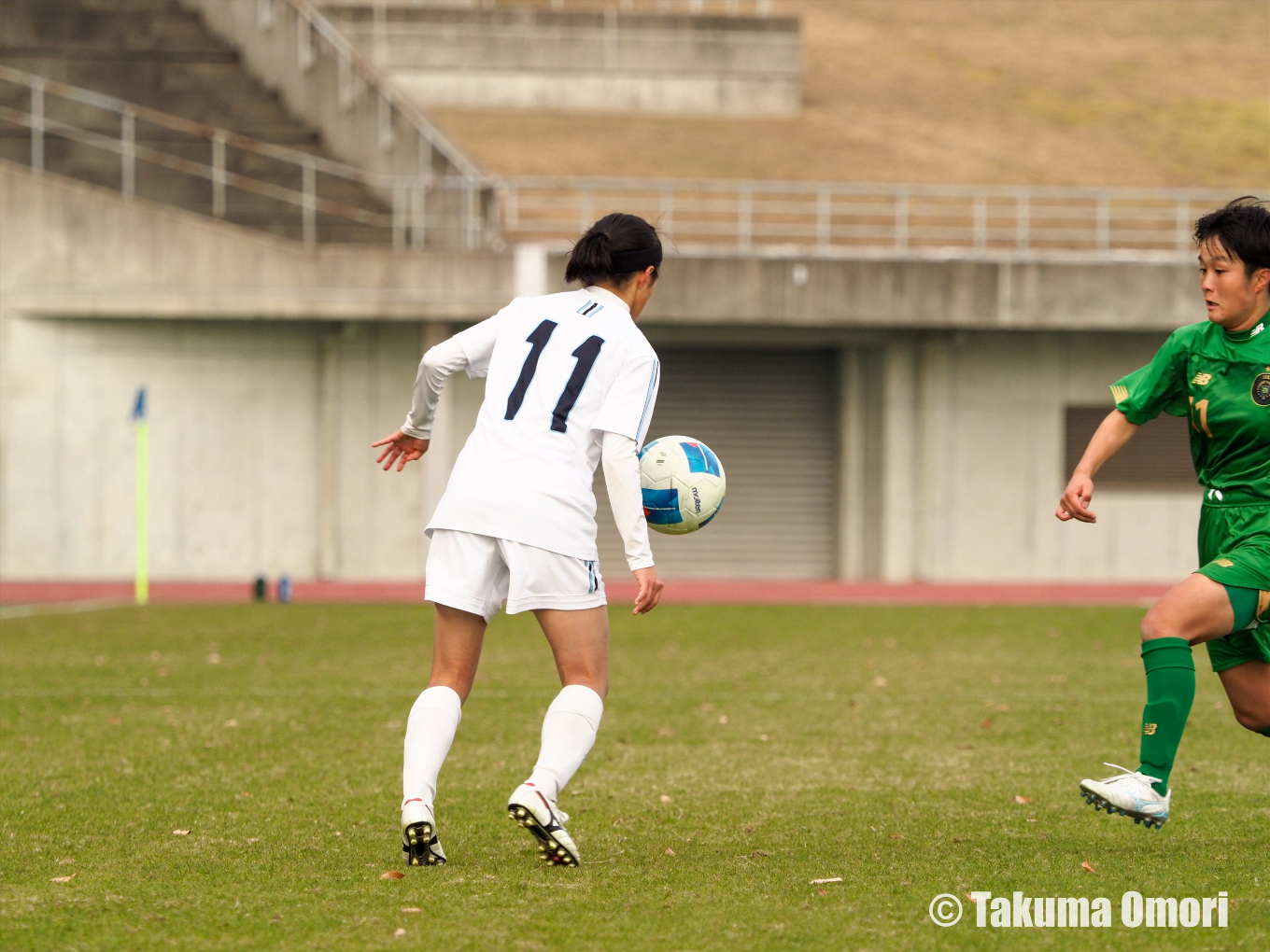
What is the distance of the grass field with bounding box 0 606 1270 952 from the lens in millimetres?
4082

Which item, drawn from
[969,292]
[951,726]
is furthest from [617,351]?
[969,292]

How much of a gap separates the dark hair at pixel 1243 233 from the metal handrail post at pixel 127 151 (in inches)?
773

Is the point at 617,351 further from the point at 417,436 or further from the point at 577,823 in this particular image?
the point at 577,823

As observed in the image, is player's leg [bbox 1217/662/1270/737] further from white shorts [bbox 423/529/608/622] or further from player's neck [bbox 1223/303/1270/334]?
white shorts [bbox 423/529/608/622]

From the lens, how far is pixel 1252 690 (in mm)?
4957

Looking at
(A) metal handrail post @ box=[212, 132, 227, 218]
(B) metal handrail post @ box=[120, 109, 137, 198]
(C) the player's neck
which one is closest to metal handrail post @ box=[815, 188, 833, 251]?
(A) metal handrail post @ box=[212, 132, 227, 218]

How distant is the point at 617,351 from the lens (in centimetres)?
472

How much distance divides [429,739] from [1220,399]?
2722 mm

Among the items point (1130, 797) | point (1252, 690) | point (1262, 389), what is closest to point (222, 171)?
point (1262, 389)

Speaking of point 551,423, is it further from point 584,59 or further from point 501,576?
point 584,59

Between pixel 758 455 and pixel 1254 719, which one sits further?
pixel 758 455

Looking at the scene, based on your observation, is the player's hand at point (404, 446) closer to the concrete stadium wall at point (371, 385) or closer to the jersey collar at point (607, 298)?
the jersey collar at point (607, 298)

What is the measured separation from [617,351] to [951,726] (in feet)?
14.8

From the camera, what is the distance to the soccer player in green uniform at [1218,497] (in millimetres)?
A: 4742
